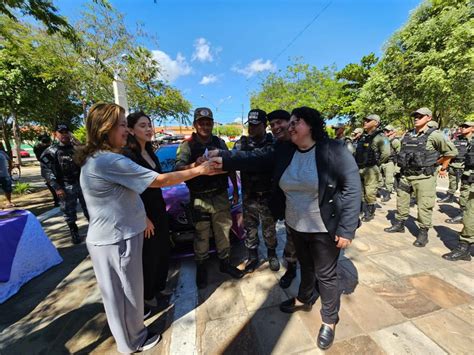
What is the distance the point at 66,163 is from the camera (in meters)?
3.72

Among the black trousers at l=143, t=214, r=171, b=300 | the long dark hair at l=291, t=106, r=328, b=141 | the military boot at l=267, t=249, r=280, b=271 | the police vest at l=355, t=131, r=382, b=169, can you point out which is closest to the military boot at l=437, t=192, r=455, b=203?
the police vest at l=355, t=131, r=382, b=169

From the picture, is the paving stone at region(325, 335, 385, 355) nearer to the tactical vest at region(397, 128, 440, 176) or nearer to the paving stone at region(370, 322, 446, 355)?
the paving stone at region(370, 322, 446, 355)

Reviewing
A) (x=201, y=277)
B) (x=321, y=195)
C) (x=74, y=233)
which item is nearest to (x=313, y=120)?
(x=321, y=195)

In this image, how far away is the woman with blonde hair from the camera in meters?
1.42

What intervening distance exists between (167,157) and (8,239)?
231 centimetres

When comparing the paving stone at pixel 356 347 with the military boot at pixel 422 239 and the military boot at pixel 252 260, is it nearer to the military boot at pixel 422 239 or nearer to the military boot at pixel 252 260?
the military boot at pixel 252 260

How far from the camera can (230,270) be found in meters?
2.74

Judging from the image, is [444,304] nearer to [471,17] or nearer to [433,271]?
[433,271]

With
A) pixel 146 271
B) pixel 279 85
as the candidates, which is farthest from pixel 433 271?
pixel 279 85

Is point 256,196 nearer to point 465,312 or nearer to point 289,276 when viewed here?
point 289,276

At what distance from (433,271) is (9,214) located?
5.29 m

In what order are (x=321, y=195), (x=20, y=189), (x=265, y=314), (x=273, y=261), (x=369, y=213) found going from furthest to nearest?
(x=20, y=189), (x=369, y=213), (x=273, y=261), (x=265, y=314), (x=321, y=195)

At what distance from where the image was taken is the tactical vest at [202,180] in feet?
7.80

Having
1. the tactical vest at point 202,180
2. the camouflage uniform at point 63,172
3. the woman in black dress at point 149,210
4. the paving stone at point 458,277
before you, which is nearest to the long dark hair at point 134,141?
the woman in black dress at point 149,210
